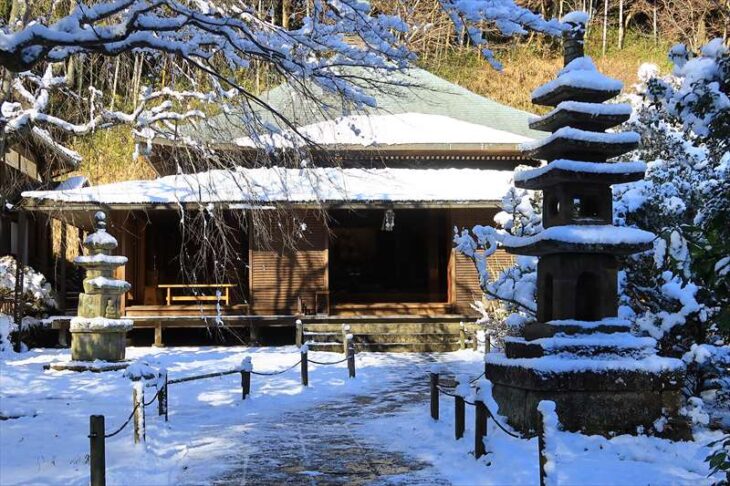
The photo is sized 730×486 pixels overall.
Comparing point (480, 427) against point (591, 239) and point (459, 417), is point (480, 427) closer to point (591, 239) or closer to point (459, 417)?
point (459, 417)

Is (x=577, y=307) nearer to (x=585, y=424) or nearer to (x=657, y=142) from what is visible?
(x=585, y=424)

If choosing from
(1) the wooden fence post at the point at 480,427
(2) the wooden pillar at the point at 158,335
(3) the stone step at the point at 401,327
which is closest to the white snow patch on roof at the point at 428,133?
(3) the stone step at the point at 401,327

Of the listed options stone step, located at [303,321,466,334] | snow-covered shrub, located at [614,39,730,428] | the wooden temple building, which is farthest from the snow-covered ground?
stone step, located at [303,321,466,334]

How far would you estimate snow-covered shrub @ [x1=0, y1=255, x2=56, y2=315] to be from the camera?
2072cm

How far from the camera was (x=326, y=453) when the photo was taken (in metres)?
8.96

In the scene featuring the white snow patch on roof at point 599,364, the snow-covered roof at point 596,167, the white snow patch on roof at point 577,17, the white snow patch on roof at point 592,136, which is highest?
the white snow patch on roof at point 577,17

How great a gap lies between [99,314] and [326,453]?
28.8 feet

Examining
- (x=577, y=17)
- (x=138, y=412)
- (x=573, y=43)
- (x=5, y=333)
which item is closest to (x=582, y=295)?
(x=573, y=43)

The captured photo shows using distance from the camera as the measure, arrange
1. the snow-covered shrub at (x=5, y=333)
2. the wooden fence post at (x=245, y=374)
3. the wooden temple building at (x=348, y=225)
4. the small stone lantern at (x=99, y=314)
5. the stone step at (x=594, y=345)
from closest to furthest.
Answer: the stone step at (x=594, y=345) < the wooden fence post at (x=245, y=374) < the small stone lantern at (x=99, y=314) < the snow-covered shrub at (x=5, y=333) < the wooden temple building at (x=348, y=225)

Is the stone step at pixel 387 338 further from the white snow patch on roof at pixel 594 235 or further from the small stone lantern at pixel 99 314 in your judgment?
the white snow patch on roof at pixel 594 235

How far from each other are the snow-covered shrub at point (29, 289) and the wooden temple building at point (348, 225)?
175cm

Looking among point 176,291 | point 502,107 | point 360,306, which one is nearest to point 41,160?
point 176,291

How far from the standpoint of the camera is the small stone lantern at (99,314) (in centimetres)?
1589

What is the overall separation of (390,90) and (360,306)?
1449cm
